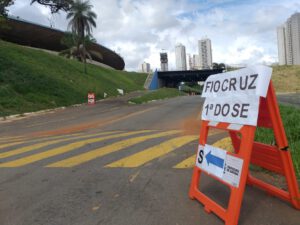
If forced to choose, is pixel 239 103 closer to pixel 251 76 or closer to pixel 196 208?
pixel 251 76

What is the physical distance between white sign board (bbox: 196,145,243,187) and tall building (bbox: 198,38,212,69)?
562 feet

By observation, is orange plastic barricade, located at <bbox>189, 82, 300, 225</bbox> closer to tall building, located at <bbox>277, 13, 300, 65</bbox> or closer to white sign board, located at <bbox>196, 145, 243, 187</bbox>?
white sign board, located at <bbox>196, 145, 243, 187</bbox>

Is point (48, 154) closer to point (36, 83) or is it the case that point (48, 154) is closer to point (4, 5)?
point (4, 5)

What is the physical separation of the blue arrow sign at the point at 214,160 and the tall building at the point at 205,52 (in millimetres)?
171315

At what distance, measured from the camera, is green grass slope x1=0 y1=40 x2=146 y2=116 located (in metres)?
29.1

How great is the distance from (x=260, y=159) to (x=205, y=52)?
173 meters

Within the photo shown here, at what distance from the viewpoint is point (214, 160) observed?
5188mm

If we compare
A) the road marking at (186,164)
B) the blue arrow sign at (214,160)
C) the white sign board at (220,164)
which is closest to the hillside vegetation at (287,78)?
the road marking at (186,164)

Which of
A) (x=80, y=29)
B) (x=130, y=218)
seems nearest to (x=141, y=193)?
(x=130, y=218)

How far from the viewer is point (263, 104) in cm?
492

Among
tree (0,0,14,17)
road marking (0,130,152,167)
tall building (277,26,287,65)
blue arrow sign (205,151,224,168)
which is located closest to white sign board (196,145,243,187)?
blue arrow sign (205,151,224,168)

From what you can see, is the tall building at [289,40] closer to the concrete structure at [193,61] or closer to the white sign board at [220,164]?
the concrete structure at [193,61]

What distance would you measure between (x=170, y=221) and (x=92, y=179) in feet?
8.07

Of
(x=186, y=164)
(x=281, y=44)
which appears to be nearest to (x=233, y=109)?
(x=186, y=164)
